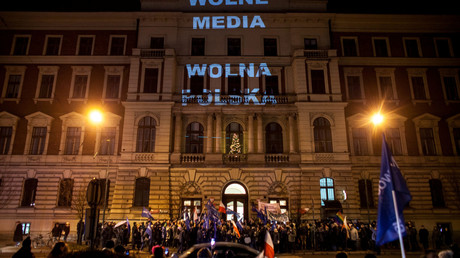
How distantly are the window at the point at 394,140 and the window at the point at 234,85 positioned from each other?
1573 centimetres

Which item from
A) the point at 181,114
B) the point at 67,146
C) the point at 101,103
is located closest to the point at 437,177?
the point at 181,114

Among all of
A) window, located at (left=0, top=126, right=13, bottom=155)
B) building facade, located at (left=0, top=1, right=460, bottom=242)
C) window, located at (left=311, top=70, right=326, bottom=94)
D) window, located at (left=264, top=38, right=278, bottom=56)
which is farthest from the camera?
window, located at (left=264, top=38, right=278, bottom=56)

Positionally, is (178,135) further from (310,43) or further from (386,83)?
(386,83)

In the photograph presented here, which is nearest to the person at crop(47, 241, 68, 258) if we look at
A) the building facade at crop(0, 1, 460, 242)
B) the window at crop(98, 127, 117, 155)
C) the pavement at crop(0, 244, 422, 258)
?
the pavement at crop(0, 244, 422, 258)

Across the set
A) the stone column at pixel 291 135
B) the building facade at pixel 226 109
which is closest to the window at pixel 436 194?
the building facade at pixel 226 109

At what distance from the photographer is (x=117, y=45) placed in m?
31.2

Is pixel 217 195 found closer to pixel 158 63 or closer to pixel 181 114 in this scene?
pixel 181 114

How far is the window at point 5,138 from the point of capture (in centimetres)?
2850

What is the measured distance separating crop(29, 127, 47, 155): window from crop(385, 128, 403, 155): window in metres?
34.6

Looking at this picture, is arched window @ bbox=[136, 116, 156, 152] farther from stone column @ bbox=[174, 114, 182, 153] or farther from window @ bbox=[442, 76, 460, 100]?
window @ bbox=[442, 76, 460, 100]

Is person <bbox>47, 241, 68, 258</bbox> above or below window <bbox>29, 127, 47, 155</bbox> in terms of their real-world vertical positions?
below

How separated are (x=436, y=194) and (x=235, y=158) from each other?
1999 centimetres

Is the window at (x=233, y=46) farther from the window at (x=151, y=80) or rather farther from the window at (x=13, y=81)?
the window at (x=13, y=81)

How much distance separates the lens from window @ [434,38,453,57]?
3136cm
